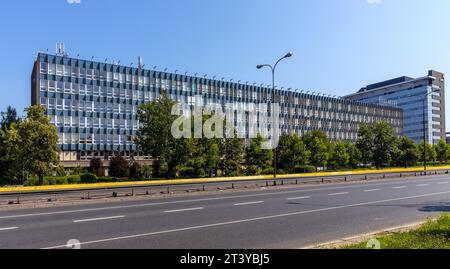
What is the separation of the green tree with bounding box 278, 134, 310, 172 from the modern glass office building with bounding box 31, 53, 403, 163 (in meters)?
26.4

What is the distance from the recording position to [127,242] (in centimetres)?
925

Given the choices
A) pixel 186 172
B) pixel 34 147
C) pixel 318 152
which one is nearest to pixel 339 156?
pixel 318 152

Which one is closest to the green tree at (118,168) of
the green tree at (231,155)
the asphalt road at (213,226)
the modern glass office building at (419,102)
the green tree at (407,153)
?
the green tree at (231,155)

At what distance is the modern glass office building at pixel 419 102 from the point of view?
488ft

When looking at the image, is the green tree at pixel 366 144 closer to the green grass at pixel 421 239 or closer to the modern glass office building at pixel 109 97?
the modern glass office building at pixel 109 97

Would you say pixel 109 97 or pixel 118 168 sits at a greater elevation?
pixel 109 97

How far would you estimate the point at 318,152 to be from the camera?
6906cm

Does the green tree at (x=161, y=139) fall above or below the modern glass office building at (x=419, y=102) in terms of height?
below

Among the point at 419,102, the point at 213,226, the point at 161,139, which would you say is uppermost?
the point at 419,102

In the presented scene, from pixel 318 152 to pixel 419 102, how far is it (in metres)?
103

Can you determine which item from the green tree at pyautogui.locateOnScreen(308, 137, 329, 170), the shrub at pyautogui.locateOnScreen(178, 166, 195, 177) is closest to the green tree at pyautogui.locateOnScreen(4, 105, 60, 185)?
the shrub at pyautogui.locateOnScreen(178, 166, 195, 177)

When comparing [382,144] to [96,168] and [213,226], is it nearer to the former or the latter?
[96,168]

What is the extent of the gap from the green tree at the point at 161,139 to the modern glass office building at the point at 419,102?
132 m

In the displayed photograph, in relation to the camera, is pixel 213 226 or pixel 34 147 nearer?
pixel 213 226
